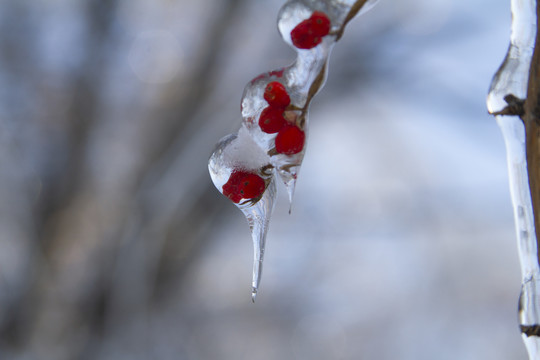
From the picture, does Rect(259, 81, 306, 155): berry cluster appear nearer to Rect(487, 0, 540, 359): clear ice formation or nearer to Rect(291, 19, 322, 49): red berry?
Rect(291, 19, 322, 49): red berry

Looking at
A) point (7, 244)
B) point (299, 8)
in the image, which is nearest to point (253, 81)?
point (299, 8)

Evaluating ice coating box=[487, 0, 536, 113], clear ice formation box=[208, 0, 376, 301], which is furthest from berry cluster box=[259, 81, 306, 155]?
ice coating box=[487, 0, 536, 113]

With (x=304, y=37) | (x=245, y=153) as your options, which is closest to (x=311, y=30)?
(x=304, y=37)

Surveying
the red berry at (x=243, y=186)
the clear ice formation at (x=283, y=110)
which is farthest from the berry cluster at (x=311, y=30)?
the red berry at (x=243, y=186)

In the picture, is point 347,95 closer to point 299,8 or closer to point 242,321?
point 242,321

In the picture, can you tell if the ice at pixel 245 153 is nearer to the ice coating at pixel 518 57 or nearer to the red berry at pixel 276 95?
the red berry at pixel 276 95

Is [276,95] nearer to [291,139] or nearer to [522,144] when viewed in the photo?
[291,139]

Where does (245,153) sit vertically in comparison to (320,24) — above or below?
below
